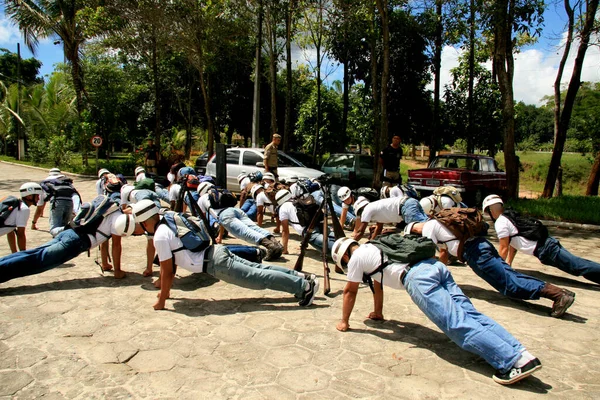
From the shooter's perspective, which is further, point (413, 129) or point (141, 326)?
point (413, 129)

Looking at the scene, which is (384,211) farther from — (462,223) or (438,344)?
(438,344)

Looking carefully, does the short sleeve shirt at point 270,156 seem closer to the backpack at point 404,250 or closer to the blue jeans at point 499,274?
the blue jeans at point 499,274

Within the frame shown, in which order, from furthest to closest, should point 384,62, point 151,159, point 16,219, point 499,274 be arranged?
point 151,159, point 384,62, point 16,219, point 499,274

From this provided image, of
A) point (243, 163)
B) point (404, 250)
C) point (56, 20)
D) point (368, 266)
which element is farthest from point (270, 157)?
point (56, 20)

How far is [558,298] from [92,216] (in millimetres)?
5878

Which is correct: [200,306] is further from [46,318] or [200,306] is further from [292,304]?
[46,318]

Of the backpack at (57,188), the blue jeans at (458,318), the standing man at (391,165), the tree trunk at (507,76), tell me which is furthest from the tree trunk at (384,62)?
the blue jeans at (458,318)

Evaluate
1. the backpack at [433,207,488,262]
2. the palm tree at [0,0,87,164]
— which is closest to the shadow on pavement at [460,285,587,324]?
the backpack at [433,207,488,262]

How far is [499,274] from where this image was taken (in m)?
5.47

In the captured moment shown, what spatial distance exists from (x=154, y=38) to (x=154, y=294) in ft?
59.1

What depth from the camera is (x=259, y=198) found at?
9070 mm

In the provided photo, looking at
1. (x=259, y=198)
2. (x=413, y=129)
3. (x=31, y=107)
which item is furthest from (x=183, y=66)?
(x=259, y=198)

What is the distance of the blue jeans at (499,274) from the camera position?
211 inches

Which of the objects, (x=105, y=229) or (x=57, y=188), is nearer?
(x=105, y=229)
